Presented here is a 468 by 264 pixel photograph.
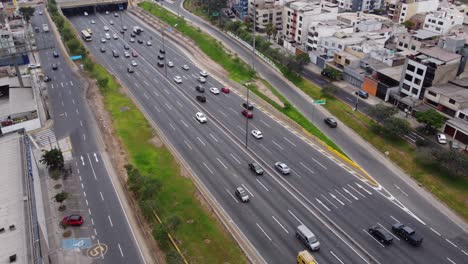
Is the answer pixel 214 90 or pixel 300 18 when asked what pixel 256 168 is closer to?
pixel 214 90

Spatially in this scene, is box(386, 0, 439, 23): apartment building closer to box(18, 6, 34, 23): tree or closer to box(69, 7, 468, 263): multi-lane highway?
box(69, 7, 468, 263): multi-lane highway

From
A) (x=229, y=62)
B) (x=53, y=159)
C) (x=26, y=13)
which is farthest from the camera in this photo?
(x=26, y=13)

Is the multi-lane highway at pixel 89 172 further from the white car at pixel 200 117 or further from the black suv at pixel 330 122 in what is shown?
the black suv at pixel 330 122

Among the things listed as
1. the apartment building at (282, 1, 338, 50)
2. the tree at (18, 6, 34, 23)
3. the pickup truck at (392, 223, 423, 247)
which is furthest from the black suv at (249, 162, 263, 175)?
the tree at (18, 6, 34, 23)

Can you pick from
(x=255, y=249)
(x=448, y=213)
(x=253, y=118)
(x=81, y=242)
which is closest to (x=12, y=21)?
(x=253, y=118)

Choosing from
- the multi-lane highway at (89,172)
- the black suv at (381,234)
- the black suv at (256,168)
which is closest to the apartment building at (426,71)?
the black suv at (256,168)

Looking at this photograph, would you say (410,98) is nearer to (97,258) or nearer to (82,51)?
(97,258)

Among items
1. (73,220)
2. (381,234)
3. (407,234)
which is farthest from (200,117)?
(407,234)
